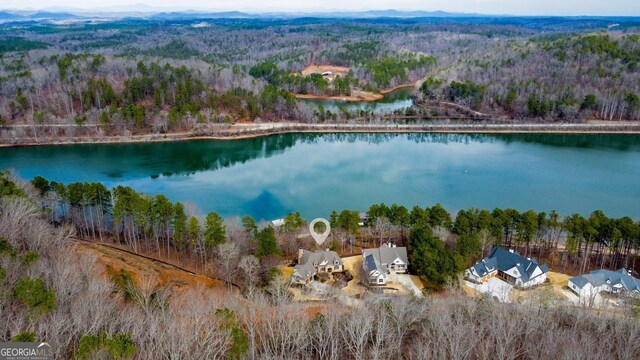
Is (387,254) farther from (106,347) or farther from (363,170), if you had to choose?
(363,170)

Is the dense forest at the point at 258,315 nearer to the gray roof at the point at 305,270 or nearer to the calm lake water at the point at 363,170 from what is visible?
the gray roof at the point at 305,270

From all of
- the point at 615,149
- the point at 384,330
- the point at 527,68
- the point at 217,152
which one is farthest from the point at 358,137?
the point at 384,330

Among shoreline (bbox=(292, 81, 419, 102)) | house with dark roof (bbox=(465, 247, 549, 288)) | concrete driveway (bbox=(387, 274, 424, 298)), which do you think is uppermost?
shoreline (bbox=(292, 81, 419, 102))

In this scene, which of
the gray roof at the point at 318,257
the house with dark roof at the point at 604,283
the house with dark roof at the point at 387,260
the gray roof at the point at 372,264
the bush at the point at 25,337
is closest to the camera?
the bush at the point at 25,337

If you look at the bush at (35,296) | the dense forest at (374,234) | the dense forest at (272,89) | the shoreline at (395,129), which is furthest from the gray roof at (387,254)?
the dense forest at (272,89)

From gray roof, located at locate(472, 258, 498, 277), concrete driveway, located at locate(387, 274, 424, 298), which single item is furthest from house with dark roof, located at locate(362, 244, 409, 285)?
gray roof, located at locate(472, 258, 498, 277)

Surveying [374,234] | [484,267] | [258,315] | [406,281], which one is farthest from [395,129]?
[258,315]

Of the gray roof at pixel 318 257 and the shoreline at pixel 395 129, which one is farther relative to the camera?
the shoreline at pixel 395 129

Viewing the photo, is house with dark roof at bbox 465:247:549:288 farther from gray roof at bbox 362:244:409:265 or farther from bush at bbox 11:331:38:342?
bush at bbox 11:331:38:342
